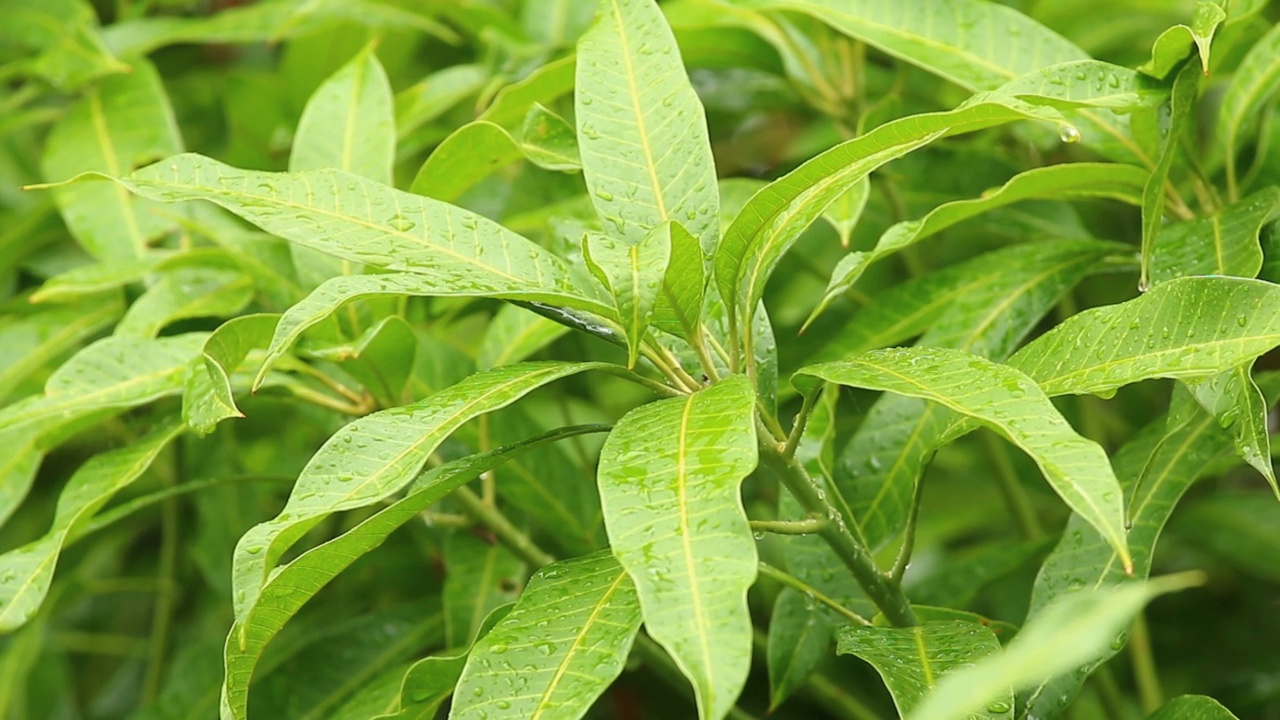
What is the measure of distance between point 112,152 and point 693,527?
993 millimetres

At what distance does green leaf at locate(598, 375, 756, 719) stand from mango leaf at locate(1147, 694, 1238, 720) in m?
0.35

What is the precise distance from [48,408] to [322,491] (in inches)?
14.3

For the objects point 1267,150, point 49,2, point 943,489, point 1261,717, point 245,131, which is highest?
point 1267,150

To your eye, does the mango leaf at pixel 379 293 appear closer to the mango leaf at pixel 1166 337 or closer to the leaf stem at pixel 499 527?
the mango leaf at pixel 1166 337

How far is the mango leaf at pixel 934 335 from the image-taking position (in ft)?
3.00

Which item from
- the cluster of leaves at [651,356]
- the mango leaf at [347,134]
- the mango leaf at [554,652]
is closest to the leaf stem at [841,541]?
the cluster of leaves at [651,356]

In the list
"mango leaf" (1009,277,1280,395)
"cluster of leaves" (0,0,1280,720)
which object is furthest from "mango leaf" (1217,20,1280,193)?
"mango leaf" (1009,277,1280,395)

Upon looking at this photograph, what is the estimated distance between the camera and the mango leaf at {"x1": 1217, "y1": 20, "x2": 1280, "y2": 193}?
93 cm

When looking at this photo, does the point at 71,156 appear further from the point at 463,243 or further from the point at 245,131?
the point at 463,243

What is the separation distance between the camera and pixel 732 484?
1.87ft

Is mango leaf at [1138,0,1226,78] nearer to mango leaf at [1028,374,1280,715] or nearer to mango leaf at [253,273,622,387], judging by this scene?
mango leaf at [1028,374,1280,715]

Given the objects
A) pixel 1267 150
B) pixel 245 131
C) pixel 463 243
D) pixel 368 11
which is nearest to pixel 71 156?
pixel 245 131

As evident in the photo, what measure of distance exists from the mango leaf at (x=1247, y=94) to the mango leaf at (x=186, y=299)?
80 cm

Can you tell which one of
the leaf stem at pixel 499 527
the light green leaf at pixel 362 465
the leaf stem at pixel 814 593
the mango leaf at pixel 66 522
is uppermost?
the light green leaf at pixel 362 465
